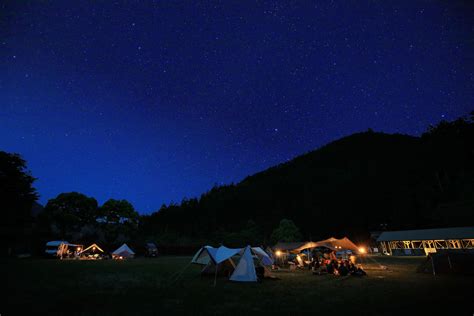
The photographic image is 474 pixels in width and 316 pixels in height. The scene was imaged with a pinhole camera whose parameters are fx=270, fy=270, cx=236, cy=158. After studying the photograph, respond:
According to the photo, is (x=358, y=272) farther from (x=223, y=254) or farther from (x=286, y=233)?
(x=286, y=233)

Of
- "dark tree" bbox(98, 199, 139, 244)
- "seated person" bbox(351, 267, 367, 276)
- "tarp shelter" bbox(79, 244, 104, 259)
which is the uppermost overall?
"dark tree" bbox(98, 199, 139, 244)

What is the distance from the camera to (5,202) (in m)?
33.3

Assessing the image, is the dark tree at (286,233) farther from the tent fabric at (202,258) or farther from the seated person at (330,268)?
the tent fabric at (202,258)

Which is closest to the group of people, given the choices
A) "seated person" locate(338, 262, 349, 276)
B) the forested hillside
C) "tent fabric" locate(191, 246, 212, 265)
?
"seated person" locate(338, 262, 349, 276)

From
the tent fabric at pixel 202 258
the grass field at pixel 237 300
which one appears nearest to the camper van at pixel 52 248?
the grass field at pixel 237 300

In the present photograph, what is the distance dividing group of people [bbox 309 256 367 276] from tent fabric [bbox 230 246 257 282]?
625 cm

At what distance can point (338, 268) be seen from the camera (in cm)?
1791

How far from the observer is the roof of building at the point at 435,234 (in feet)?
110

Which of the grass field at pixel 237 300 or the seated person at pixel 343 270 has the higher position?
the grass field at pixel 237 300

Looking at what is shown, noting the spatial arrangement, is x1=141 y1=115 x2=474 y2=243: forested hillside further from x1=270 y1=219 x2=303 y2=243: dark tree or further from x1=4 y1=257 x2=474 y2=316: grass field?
x1=4 y1=257 x2=474 y2=316: grass field

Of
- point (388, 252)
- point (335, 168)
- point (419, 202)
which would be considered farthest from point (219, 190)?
point (388, 252)

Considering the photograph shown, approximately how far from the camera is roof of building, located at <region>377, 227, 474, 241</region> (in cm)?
3341

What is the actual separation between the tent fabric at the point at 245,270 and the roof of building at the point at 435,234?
105 feet

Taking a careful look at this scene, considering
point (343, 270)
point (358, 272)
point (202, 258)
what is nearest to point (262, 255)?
point (202, 258)
